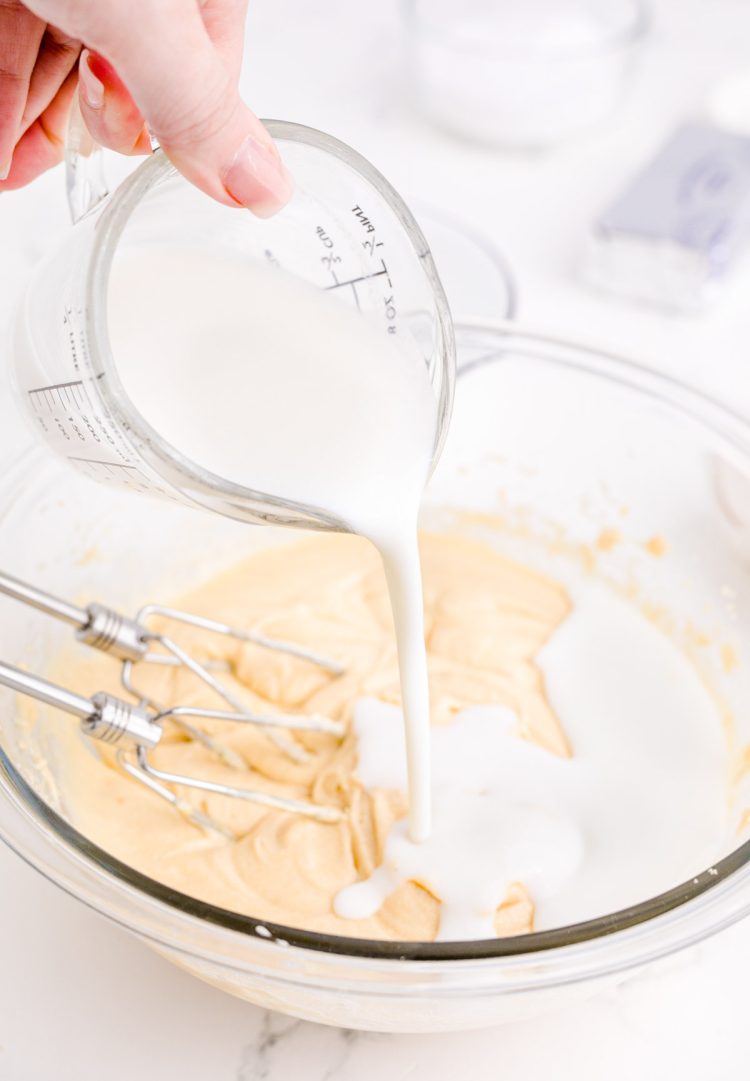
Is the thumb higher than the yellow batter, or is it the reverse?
the thumb

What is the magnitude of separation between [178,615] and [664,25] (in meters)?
1.97

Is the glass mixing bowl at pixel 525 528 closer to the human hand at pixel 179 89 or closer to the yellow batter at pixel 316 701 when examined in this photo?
the yellow batter at pixel 316 701

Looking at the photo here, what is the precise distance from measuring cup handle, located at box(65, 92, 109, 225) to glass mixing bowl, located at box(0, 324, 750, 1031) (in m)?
0.37

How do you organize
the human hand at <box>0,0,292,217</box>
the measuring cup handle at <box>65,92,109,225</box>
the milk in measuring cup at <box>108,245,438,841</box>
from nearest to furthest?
the human hand at <box>0,0,292,217</box>, the milk in measuring cup at <box>108,245,438,841</box>, the measuring cup handle at <box>65,92,109,225</box>

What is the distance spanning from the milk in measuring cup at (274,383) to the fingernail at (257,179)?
0.08m

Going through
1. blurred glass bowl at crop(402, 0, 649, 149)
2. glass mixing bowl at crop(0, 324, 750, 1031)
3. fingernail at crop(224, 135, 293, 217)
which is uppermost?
blurred glass bowl at crop(402, 0, 649, 149)

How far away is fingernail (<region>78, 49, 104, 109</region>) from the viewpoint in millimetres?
954

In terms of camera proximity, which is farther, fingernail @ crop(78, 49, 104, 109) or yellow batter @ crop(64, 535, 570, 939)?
yellow batter @ crop(64, 535, 570, 939)

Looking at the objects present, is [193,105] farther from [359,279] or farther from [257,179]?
[359,279]

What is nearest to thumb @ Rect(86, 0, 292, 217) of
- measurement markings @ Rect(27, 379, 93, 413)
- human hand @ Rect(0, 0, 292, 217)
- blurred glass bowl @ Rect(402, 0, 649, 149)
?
human hand @ Rect(0, 0, 292, 217)

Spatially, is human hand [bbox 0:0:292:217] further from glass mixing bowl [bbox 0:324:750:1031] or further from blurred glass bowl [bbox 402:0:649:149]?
blurred glass bowl [bbox 402:0:649:149]

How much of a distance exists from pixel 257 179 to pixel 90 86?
0.76 feet

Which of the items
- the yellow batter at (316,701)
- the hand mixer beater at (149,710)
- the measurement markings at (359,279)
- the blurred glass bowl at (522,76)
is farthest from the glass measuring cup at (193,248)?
the blurred glass bowl at (522,76)

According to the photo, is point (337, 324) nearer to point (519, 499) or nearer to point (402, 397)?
point (402, 397)
